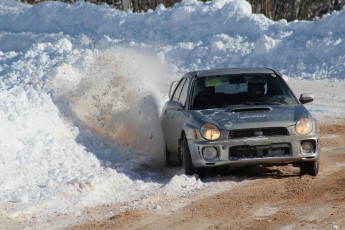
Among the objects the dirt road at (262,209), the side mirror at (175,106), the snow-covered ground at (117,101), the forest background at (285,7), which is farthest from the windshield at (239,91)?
the forest background at (285,7)

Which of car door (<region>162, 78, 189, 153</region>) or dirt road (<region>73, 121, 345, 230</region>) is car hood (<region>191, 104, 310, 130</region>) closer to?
car door (<region>162, 78, 189, 153</region>)

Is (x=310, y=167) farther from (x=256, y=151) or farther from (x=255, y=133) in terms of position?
(x=255, y=133)

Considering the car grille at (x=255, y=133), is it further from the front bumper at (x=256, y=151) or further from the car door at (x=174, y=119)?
the car door at (x=174, y=119)

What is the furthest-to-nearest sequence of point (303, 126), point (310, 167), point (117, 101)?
1. point (117, 101)
2. point (310, 167)
3. point (303, 126)

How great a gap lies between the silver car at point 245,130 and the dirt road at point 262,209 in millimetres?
304

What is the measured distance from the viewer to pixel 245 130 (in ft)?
37.2

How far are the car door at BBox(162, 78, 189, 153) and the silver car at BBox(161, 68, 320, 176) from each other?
0.27 feet

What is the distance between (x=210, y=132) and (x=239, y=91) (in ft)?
3.81

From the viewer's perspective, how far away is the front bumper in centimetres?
1131

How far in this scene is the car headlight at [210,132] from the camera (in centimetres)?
1136

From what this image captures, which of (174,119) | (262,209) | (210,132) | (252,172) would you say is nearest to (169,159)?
(174,119)

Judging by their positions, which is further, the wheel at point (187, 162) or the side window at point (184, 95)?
the side window at point (184, 95)

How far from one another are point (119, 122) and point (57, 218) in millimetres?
5405

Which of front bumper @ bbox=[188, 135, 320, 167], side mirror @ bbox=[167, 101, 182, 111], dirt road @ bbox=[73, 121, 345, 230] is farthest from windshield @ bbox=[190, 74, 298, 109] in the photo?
dirt road @ bbox=[73, 121, 345, 230]
